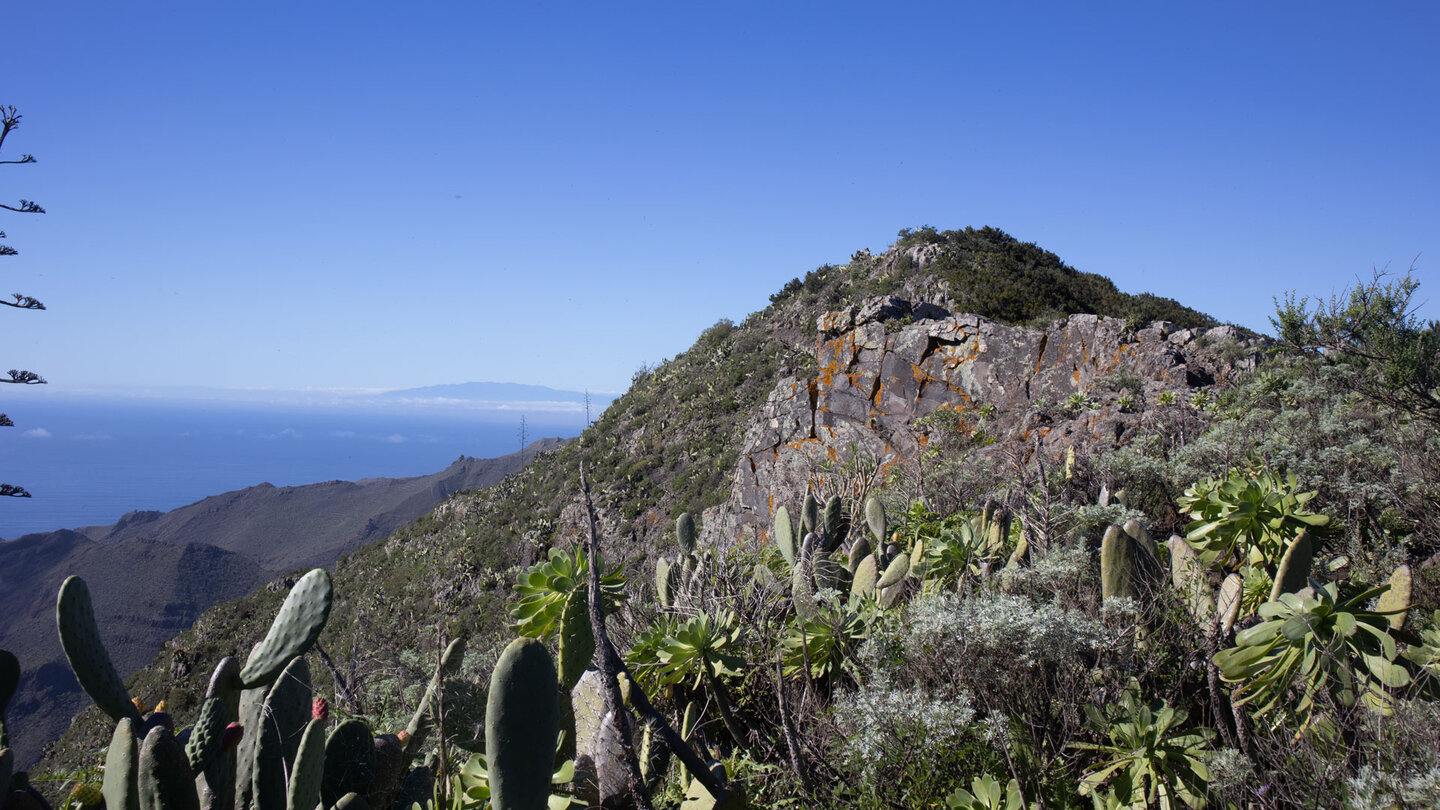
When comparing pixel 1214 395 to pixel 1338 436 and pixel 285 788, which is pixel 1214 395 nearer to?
pixel 1338 436

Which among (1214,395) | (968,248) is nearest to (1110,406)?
(1214,395)

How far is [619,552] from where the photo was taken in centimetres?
1722

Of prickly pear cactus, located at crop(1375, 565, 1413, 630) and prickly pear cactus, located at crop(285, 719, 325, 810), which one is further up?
prickly pear cactus, located at crop(1375, 565, 1413, 630)

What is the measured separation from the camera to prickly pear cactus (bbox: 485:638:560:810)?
1.53 meters

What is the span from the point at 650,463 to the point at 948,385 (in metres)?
10.9

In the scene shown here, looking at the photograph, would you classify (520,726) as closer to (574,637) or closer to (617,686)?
(617,686)

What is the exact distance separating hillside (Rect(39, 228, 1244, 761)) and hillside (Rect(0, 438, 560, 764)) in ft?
18.9

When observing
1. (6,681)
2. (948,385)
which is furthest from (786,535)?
(948,385)

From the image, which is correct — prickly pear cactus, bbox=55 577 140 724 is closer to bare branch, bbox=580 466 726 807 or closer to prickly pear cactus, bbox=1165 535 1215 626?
bare branch, bbox=580 466 726 807

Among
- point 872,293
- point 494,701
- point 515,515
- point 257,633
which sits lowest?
point 257,633

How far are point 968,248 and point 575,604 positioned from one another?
21364mm

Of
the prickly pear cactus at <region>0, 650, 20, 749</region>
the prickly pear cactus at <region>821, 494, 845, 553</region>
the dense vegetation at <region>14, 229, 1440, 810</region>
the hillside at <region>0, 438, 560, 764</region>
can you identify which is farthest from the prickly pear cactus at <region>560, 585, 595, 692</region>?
the hillside at <region>0, 438, 560, 764</region>

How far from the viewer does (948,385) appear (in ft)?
38.2

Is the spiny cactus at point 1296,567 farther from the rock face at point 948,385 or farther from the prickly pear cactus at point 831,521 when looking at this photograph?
the rock face at point 948,385
